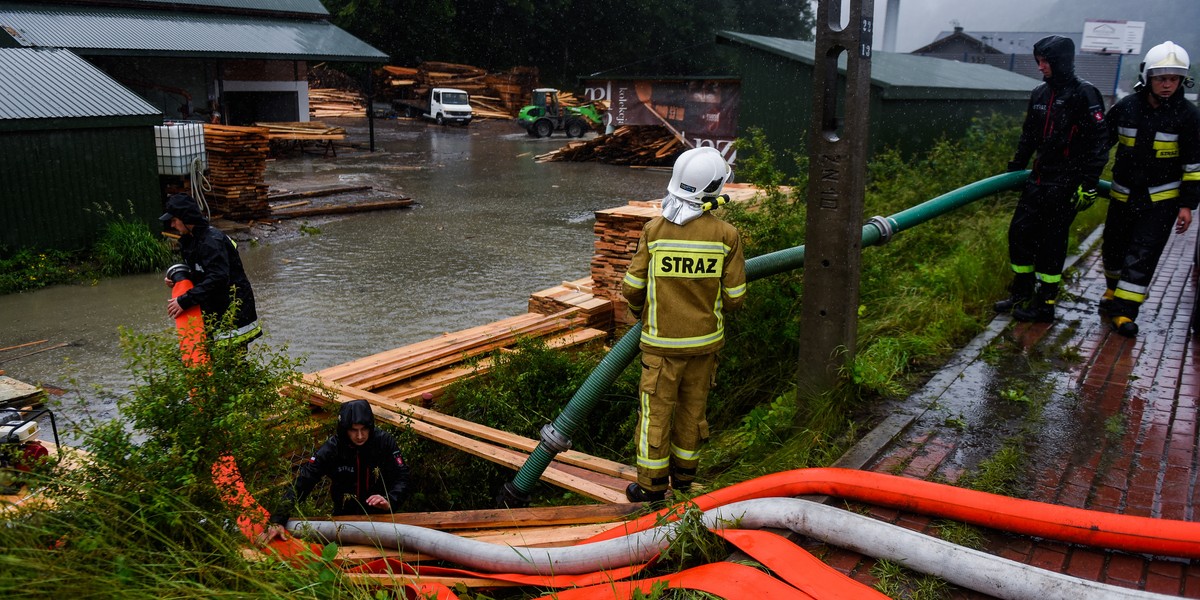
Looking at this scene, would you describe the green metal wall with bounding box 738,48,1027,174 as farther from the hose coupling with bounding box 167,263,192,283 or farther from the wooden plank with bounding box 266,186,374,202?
the hose coupling with bounding box 167,263,192,283

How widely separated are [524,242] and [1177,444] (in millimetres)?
10954

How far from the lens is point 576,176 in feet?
76.9

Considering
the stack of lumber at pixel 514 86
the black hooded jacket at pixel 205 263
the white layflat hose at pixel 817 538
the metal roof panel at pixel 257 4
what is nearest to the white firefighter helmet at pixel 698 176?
the white layflat hose at pixel 817 538

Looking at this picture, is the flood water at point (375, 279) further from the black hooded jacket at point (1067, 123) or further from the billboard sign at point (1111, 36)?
the billboard sign at point (1111, 36)

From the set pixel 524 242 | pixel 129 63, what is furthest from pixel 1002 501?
pixel 129 63

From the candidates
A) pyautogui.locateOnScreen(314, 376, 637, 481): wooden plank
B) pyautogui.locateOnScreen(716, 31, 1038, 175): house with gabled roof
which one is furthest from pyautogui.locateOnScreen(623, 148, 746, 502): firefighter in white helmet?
pyautogui.locateOnScreen(716, 31, 1038, 175): house with gabled roof

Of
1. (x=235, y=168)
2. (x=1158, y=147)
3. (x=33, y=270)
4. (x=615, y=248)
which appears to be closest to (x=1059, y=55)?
(x=1158, y=147)

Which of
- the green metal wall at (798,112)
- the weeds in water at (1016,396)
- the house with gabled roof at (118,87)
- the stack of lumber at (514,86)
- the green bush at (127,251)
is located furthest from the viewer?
the stack of lumber at (514,86)

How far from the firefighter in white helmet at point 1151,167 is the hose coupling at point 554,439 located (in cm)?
375

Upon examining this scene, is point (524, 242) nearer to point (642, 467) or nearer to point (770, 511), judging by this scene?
point (642, 467)

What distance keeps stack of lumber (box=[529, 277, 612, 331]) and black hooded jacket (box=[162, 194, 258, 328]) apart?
3.07 m

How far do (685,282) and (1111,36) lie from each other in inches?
2425

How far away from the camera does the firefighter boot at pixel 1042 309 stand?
592 cm

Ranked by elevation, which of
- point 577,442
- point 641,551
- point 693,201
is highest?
point 693,201
